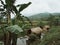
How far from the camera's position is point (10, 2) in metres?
11.1

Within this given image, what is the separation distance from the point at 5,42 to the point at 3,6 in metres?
1.70

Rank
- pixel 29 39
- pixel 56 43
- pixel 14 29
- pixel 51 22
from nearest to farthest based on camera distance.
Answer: pixel 14 29, pixel 56 43, pixel 29 39, pixel 51 22

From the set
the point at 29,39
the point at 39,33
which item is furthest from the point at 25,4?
the point at 39,33

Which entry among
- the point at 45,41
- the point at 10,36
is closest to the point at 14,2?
the point at 10,36

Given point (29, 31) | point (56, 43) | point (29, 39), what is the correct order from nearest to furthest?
1. point (56, 43)
2. point (29, 39)
3. point (29, 31)

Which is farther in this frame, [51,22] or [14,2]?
[51,22]

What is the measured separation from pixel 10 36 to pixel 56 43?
2.15 m

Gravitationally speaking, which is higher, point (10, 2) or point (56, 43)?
point (10, 2)

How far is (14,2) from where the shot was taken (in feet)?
37.6

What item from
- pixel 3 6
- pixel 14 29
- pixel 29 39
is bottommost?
pixel 29 39

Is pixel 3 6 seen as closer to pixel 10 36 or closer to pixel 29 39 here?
pixel 10 36

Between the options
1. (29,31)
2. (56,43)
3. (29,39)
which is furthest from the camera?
(29,31)

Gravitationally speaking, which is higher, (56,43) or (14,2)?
(14,2)

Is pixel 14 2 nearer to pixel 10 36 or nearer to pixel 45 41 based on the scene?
pixel 10 36
